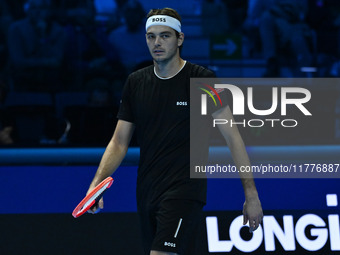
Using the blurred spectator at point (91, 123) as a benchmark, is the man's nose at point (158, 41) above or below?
above

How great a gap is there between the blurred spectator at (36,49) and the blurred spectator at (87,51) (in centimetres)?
12

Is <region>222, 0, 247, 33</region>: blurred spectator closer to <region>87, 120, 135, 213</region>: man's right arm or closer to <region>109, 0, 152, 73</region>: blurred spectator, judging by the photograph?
<region>109, 0, 152, 73</region>: blurred spectator

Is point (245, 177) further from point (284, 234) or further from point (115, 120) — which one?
point (115, 120)

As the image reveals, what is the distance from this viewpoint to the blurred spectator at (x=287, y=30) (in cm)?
694

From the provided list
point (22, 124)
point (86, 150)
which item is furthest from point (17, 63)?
point (86, 150)

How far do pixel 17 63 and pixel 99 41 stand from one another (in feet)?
2.95

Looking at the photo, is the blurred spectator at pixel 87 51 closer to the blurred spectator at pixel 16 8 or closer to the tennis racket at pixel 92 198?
the blurred spectator at pixel 16 8

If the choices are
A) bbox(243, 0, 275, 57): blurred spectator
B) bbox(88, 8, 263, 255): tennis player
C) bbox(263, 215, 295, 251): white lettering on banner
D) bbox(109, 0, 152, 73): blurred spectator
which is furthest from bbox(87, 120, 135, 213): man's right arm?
bbox(243, 0, 275, 57): blurred spectator

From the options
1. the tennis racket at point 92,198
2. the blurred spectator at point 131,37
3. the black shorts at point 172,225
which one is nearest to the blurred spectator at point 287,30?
the blurred spectator at point 131,37

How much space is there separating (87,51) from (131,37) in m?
0.49

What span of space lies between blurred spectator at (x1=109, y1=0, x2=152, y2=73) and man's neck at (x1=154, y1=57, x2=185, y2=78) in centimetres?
343

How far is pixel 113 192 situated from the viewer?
4.31 meters

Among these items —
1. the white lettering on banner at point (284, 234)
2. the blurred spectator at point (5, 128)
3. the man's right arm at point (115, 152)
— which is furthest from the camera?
the blurred spectator at point (5, 128)

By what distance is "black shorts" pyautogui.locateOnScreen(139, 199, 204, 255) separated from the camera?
2.93 metres
